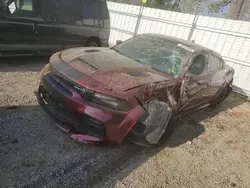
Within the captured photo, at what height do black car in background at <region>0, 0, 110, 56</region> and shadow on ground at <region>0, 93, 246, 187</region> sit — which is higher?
black car in background at <region>0, 0, 110, 56</region>

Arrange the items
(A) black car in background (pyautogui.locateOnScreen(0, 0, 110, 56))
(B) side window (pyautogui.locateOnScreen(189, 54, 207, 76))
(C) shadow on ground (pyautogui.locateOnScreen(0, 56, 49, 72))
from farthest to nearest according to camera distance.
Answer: (C) shadow on ground (pyautogui.locateOnScreen(0, 56, 49, 72))
(A) black car in background (pyautogui.locateOnScreen(0, 0, 110, 56))
(B) side window (pyautogui.locateOnScreen(189, 54, 207, 76))

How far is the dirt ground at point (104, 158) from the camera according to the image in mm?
2529

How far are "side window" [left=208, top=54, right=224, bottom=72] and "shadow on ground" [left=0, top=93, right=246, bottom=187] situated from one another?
1830 millimetres

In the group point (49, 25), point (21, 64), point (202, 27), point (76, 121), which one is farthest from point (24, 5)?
point (202, 27)

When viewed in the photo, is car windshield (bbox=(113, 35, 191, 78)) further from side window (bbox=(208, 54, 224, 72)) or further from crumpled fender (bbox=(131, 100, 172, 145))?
side window (bbox=(208, 54, 224, 72))

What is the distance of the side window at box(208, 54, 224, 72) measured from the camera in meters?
4.56

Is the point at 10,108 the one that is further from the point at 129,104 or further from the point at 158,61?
the point at 158,61

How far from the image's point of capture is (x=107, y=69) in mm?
3094

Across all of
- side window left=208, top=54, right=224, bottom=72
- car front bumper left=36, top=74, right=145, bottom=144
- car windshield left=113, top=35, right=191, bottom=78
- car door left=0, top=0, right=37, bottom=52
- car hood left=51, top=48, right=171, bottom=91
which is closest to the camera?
car front bumper left=36, top=74, right=145, bottom=144

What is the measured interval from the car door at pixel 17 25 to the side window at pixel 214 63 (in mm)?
4216

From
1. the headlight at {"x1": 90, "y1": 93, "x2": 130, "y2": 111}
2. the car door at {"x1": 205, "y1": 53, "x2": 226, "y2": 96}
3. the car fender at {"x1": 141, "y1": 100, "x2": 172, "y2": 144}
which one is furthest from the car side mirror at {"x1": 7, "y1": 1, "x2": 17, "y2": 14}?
the car door at {"x1": 205, "y1": 53, "x2": 226, "y2": 96}

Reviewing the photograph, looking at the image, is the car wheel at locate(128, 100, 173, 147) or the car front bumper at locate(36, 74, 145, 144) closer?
the car front bumper at locate(36, 74, 145, 144)

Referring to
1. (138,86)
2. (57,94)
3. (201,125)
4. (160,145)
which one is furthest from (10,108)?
(201,125)

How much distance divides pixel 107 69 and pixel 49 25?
3347 mm
